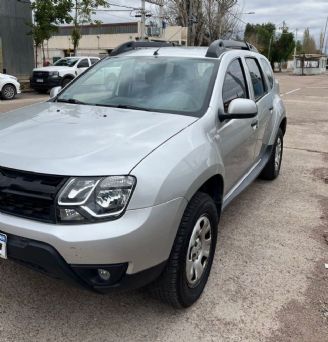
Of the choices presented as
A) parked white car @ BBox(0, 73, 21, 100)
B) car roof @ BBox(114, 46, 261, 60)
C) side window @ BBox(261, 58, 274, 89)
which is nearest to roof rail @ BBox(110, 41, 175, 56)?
car roof @ BBox(114, 46, 261, 60)

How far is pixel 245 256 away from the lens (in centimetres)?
383

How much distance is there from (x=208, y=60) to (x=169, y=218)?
1919 millimetres

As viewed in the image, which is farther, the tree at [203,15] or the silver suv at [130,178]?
the tree at [203,15]

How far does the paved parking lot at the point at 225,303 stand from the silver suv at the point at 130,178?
21 cm

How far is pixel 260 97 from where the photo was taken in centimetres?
493

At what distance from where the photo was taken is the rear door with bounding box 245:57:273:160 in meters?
4.71

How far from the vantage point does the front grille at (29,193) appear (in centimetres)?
243

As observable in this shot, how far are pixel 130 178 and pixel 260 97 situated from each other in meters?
2.92

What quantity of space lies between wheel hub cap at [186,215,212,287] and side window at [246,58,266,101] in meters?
2.08

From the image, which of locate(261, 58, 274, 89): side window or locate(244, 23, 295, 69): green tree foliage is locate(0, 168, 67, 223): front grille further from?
locate(244, 23, 295, 69): green tree foliage

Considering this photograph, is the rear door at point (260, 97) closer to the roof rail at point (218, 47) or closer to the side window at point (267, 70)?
the side window at point (267, 70)

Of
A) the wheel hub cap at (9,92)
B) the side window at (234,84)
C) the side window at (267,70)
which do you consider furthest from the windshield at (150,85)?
the wheel hub cap at (9,92)

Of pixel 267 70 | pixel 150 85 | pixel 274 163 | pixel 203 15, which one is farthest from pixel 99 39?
pixel 150 85

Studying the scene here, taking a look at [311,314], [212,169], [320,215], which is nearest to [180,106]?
[212,169]
